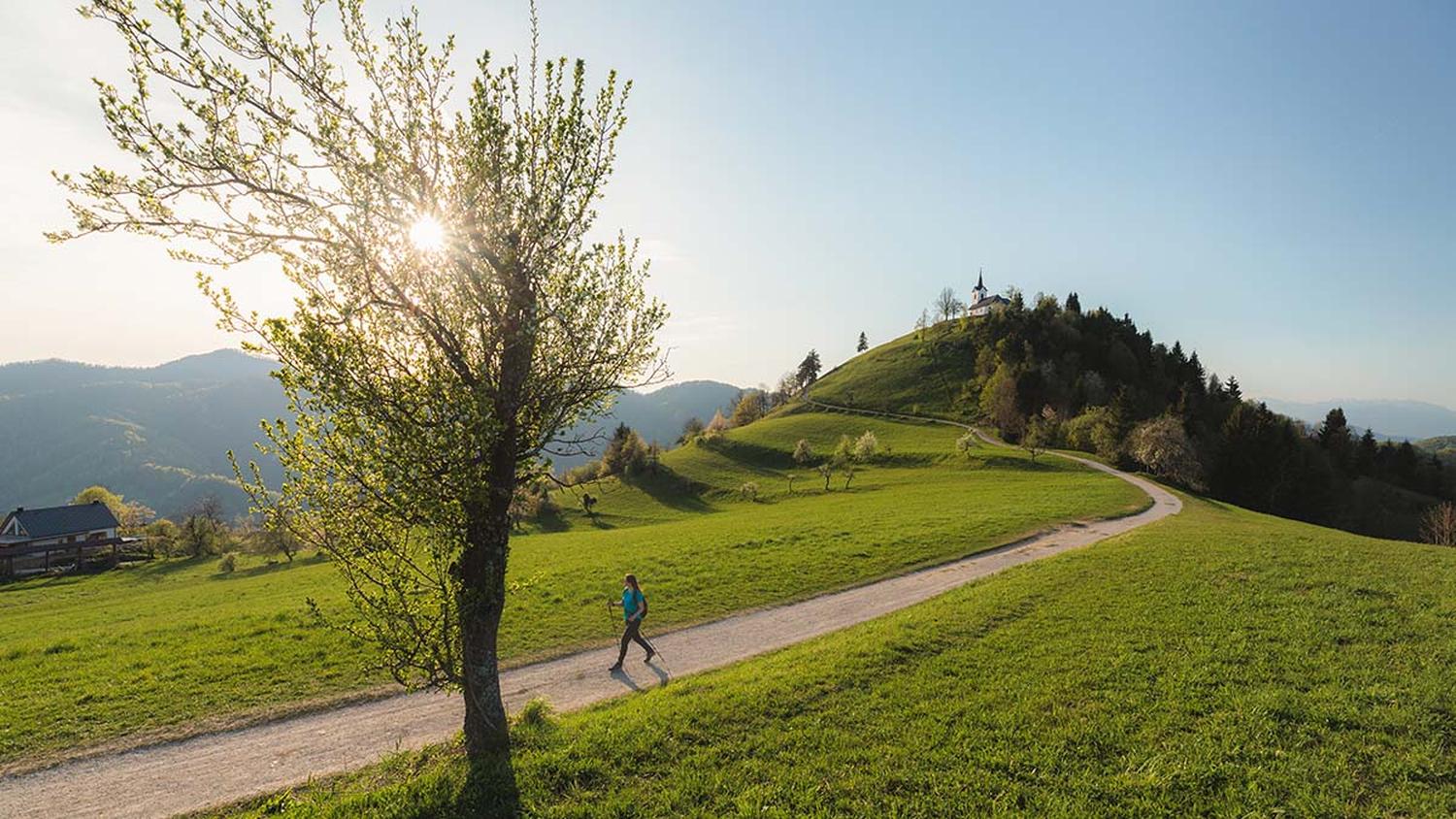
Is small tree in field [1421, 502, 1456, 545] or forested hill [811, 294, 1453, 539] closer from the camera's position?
small tree in field [1421, 502, 1456, 545]

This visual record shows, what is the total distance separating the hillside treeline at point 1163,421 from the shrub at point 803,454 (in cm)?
3434

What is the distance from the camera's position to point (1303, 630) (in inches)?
635

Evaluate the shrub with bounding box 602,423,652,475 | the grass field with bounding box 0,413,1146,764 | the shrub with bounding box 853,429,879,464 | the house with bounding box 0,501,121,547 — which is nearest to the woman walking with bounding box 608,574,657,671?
the grass field with bounding box 0,413,1146,764

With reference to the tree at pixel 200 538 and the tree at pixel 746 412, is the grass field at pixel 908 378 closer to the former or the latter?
the tree at pixel 746 412

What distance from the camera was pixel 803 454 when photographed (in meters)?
96.2

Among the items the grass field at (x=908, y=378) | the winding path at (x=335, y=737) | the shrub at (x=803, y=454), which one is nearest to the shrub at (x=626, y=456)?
the shrub at (x=803, y=454)

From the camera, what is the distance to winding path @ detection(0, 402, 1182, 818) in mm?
12234

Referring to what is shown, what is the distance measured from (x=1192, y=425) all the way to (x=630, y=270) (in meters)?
112

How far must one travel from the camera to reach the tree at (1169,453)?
231ft

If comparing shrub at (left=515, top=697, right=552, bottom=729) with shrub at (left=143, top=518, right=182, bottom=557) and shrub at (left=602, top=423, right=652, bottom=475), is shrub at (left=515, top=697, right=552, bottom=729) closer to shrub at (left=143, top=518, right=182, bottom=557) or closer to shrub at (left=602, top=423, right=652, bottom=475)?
shrub at (left=602, top=423, right=652, bottom=475)

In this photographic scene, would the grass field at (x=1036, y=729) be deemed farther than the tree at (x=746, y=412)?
No

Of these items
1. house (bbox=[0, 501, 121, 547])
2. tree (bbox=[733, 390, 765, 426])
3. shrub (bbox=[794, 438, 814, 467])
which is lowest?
house (bbox=[0, 501, 121, 547])

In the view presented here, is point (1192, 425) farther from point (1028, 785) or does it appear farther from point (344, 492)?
point (344, 492)

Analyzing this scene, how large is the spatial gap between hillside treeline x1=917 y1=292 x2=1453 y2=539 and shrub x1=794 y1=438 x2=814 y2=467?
34.3m
